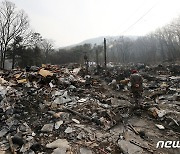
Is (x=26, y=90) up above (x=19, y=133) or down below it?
above

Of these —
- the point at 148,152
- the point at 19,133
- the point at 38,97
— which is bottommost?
the point at 148,152

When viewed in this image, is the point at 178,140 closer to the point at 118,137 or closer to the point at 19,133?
the point at 118,137

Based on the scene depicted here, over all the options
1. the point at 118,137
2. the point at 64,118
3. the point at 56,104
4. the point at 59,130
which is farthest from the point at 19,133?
the point at 118,137

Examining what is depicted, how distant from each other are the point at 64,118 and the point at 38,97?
207 centimetres

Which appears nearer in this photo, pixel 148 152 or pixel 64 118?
pixel 148 152

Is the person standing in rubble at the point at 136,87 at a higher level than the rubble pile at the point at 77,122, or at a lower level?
higher

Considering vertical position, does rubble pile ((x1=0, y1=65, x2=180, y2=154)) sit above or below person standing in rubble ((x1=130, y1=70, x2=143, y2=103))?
below

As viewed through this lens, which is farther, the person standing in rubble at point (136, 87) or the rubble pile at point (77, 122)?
the person standing in rubble at point (136, 87)

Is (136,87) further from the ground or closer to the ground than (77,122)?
further from the ground

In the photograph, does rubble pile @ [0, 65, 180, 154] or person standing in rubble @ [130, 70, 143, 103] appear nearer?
rubble pile @ [0, 65, 180, 154]

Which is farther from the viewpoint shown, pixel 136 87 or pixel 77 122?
pixel 136 87

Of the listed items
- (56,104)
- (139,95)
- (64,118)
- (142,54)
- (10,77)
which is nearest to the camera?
(64,118)

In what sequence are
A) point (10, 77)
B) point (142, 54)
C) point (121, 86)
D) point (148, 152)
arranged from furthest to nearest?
point (142, 54)
point (121, 86)
point (10, 77)
point (148, 152)

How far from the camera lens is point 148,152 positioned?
5109mm
